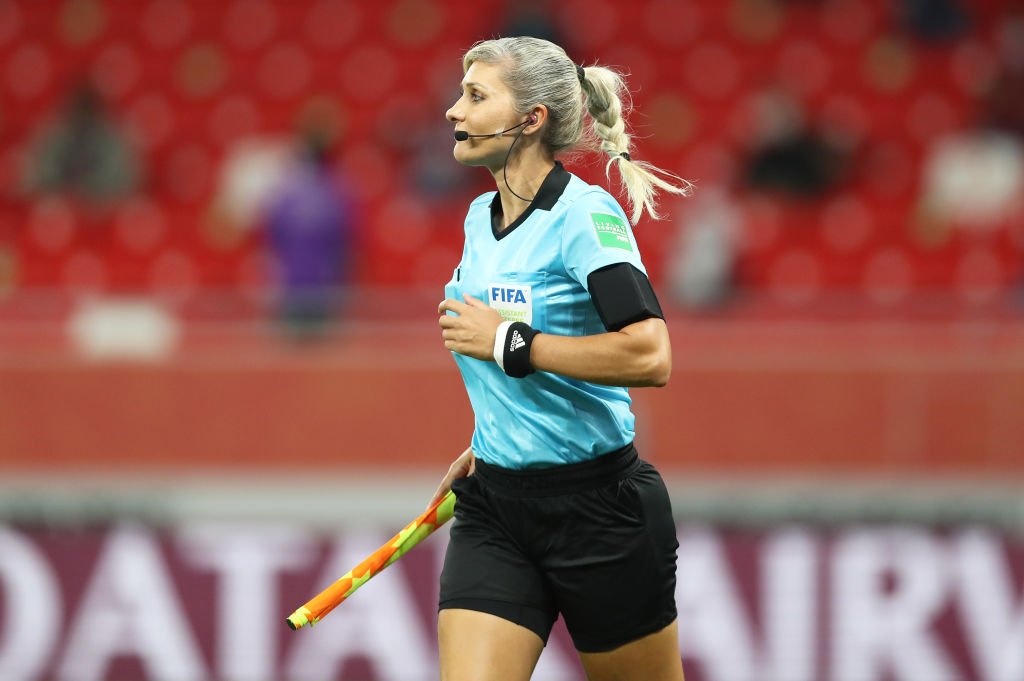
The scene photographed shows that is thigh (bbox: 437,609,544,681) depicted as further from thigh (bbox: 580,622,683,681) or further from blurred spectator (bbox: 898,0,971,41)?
blurred spectator (bbox: 898,0,971,41)

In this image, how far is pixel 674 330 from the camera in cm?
738

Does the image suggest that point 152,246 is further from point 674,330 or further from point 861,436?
point 861,436

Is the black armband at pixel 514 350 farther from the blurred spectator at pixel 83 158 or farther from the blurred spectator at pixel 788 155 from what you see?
the blurred spectator at pixel 83 158

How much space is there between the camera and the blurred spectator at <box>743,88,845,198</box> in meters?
9.63

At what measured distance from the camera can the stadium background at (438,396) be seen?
654cm

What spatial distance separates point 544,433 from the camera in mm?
3459

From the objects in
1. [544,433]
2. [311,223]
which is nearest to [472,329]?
[544,433]

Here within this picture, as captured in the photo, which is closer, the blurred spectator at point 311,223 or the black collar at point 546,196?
the black collar at point 546,196

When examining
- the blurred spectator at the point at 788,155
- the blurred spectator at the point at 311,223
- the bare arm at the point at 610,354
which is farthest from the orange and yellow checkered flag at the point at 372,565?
the blurred spectator at the point at 788,155

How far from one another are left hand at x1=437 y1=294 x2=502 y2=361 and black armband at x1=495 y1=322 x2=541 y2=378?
24 millimetres

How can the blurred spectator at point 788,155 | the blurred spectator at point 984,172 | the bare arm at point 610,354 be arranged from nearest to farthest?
1. the bare arm at point 610,354
2. the blurred spectator at point 984,172
3. the blurred spectator at point 788,155

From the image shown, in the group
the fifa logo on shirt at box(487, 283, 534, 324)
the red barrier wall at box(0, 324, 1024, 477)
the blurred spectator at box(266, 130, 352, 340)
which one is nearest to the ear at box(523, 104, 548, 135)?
the fifa logo on shirt at box(487, 283, 534, 324)

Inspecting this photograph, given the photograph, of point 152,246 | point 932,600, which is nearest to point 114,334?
point 152,246

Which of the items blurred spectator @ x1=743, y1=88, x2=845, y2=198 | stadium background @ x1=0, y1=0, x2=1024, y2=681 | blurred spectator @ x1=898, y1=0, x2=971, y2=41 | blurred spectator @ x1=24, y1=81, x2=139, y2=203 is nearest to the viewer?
stadium background @ x1=0, y1=0, x2=1024, y2=681
